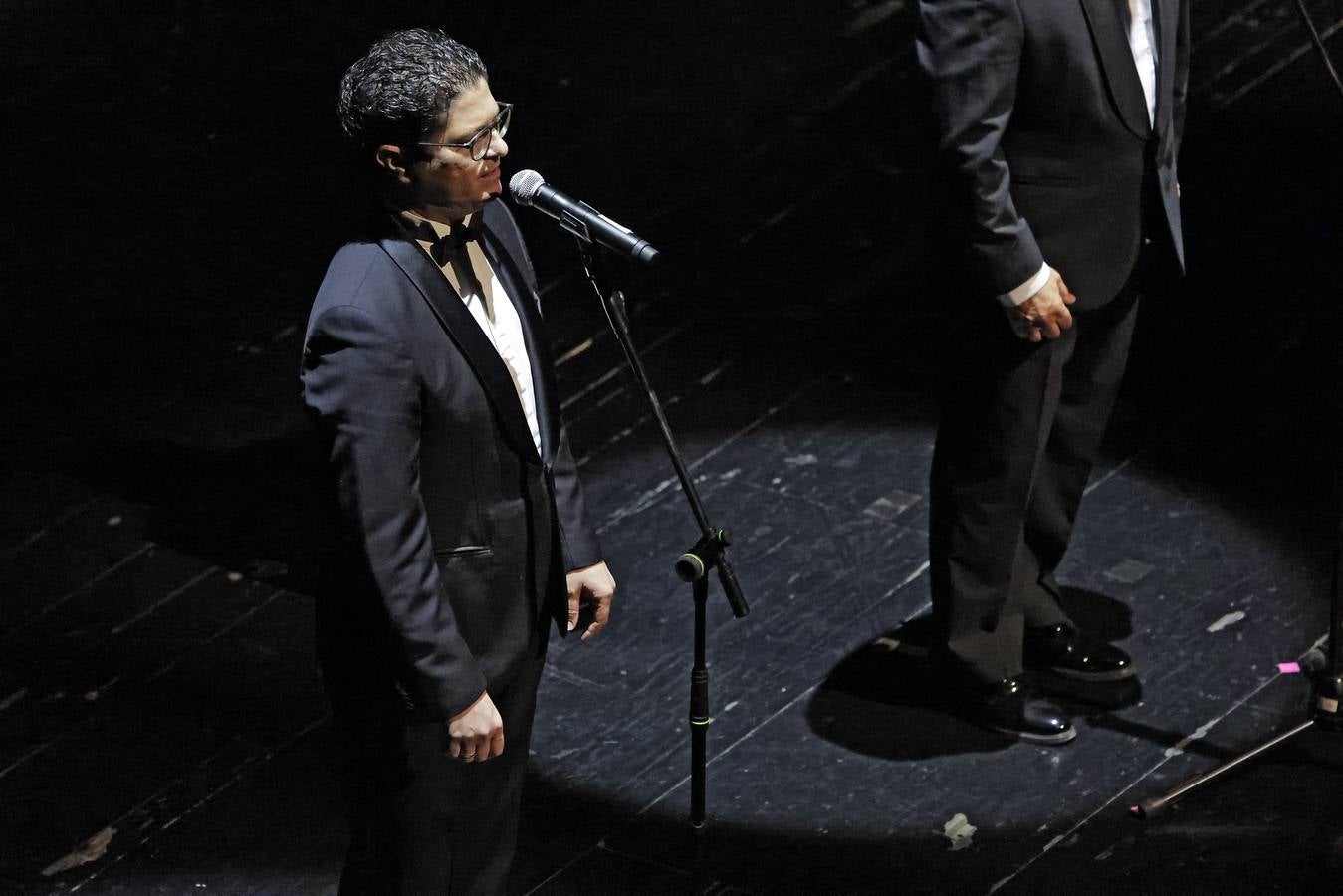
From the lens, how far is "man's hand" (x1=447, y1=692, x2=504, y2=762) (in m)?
2.63

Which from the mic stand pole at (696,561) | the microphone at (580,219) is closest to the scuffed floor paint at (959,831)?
the mic stand pole at (696,561)

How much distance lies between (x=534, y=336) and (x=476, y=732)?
1.74 feet

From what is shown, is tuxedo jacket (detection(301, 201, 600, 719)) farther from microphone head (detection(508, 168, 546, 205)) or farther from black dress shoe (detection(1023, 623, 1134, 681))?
black dress shoe (detection(1023, 623, 1134, 681))

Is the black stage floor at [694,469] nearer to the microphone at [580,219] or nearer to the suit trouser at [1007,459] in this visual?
the suit trouser at [1007,459]

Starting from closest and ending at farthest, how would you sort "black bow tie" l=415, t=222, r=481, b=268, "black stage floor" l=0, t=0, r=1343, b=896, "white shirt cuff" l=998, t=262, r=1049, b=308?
"black bow tie" l=415, t=222, r=481, b=268
"white shirt cuff" l=998, t=262, r=1049, b=308
"black stage floor" l=0, t=0, r=1343, b=896

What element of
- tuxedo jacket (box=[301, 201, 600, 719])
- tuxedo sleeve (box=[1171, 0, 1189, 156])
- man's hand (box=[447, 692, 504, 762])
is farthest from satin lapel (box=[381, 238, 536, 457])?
tuxedo sleeve (box=[1171, 0, 1189, 156])

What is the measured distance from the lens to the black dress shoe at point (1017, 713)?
385 centimetres

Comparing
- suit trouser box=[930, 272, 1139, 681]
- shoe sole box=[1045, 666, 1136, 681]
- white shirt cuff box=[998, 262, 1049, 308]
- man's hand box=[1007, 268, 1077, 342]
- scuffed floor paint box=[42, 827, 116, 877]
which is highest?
white shirt cuff box=[998, 262, 1049, 308]

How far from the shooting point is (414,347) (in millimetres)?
2549

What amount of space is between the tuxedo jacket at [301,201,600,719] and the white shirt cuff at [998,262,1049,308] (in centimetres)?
110

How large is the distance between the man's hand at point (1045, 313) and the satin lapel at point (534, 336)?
3.71ft

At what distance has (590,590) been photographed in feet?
9.52

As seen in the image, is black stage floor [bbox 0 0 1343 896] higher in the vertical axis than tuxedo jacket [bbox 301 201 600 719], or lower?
lower

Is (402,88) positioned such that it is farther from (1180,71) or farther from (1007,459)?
(1180,71)
